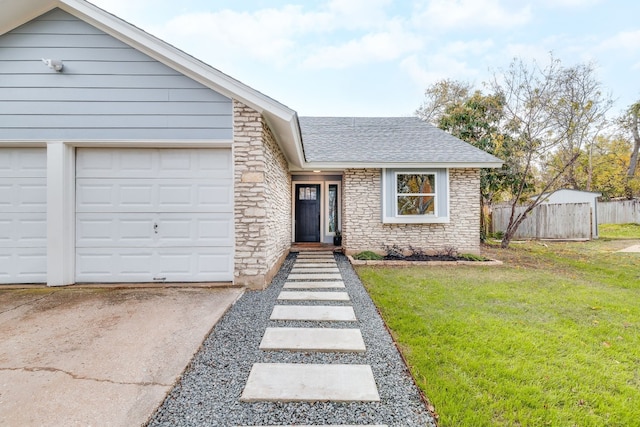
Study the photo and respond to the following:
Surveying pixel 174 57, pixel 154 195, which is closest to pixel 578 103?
pixel 174 57

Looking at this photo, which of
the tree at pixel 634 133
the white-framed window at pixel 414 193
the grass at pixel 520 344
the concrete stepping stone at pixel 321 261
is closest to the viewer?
the grass at pixel 520 344

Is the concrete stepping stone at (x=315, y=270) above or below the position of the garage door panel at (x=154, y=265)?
below

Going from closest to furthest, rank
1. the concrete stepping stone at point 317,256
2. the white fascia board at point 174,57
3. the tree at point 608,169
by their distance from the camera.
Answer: the white fascia board at point 174,57, the concrete stepping stone at point 317,256, the tree at point 608,169

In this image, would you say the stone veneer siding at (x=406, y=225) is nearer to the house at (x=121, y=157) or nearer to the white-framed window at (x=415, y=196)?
the white-framed window at (x=415, y=196)

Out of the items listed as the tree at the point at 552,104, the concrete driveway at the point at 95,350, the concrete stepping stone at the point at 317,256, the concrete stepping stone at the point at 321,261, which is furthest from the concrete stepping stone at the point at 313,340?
the tree at the point at 552,104

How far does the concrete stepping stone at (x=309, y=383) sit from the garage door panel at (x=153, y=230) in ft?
9.38

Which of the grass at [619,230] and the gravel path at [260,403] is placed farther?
the grass at [619,230]

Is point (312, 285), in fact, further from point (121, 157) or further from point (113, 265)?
point (121, 157)

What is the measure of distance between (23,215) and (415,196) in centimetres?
830

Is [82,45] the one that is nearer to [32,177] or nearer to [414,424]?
[32,177]

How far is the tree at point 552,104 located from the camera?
351 inches

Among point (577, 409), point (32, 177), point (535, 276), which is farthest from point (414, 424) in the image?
point (32, 177)

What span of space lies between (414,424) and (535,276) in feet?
18.3

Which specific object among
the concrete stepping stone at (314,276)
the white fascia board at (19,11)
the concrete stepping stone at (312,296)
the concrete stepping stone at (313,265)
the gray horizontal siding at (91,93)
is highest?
the white fascia board at (19,11)
